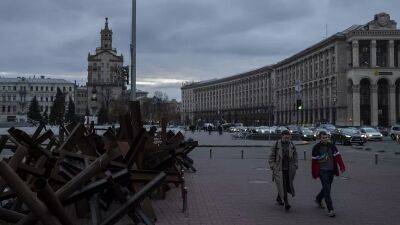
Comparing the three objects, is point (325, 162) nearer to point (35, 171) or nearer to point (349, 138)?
point (35, 171)

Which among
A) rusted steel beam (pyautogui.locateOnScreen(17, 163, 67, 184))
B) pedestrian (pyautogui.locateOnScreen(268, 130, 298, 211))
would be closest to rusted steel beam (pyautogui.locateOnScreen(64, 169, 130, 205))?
rusted steel beam (pyautogui.locateOnScreen(17, 163, 67, 184))

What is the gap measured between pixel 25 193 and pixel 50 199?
0.19 meters

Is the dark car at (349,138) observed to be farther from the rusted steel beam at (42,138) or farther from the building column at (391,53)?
the building column at (391,53)

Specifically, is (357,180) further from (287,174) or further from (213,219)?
(213,219)

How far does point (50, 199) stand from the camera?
14.1 ft

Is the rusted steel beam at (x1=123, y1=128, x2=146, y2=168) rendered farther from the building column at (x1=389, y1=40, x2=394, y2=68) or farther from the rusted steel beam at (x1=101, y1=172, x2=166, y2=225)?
the building column at (x1=389, y1=40, x2=394, y2=68)

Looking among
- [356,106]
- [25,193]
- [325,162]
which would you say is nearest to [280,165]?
[325,162]

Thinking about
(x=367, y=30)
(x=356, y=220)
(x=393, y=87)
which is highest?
(x=367, y=30)

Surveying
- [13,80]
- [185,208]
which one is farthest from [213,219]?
[13,80]

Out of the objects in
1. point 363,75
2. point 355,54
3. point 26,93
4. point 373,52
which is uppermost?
point 373,52

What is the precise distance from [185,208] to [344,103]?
13522 cm

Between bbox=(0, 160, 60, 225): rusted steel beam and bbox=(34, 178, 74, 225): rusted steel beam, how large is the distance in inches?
1.9

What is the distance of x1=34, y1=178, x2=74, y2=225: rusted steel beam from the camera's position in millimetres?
4160

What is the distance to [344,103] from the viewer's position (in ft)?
467
